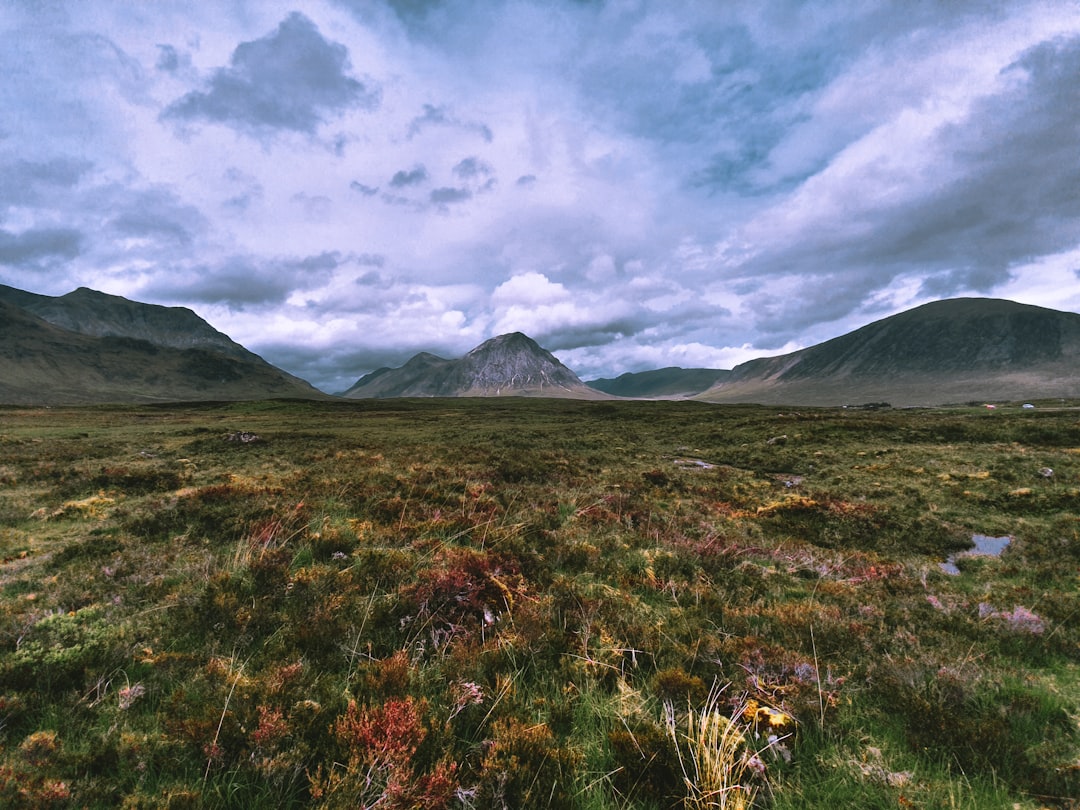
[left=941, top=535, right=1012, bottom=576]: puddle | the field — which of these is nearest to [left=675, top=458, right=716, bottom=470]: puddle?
the field

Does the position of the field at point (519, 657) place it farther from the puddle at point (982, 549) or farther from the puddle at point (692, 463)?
the puddle at point (692, 463)

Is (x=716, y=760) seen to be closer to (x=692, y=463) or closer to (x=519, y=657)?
(x=519, y=657)

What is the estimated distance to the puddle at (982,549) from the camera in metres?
10.1

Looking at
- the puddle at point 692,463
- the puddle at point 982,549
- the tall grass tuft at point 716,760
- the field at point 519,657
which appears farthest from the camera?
the puddle at point 692,463

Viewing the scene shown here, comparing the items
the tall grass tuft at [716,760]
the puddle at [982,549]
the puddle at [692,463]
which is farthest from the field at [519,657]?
the puddle at [692,463]

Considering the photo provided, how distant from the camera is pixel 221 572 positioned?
6.99 metres

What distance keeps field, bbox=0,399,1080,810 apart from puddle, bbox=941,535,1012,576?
0.87ft

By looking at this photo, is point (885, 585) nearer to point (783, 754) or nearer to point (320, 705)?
point (783, 754)

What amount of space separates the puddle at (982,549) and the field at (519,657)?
27 cm

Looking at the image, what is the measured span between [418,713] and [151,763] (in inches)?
81.7

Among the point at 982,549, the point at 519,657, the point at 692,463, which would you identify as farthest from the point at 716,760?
the point at 692,463

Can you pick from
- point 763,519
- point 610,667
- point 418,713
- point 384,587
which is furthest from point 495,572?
point 763,519

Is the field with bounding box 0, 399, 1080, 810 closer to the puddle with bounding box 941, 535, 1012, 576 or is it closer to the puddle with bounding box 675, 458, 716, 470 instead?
the puddle with bounding box 941, 535, 1012, 576

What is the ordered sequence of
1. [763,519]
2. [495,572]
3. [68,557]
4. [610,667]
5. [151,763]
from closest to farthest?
1. [151,763]
2. [610,667]
3. [495,572]
4. [68,557]
5. [763,519]
